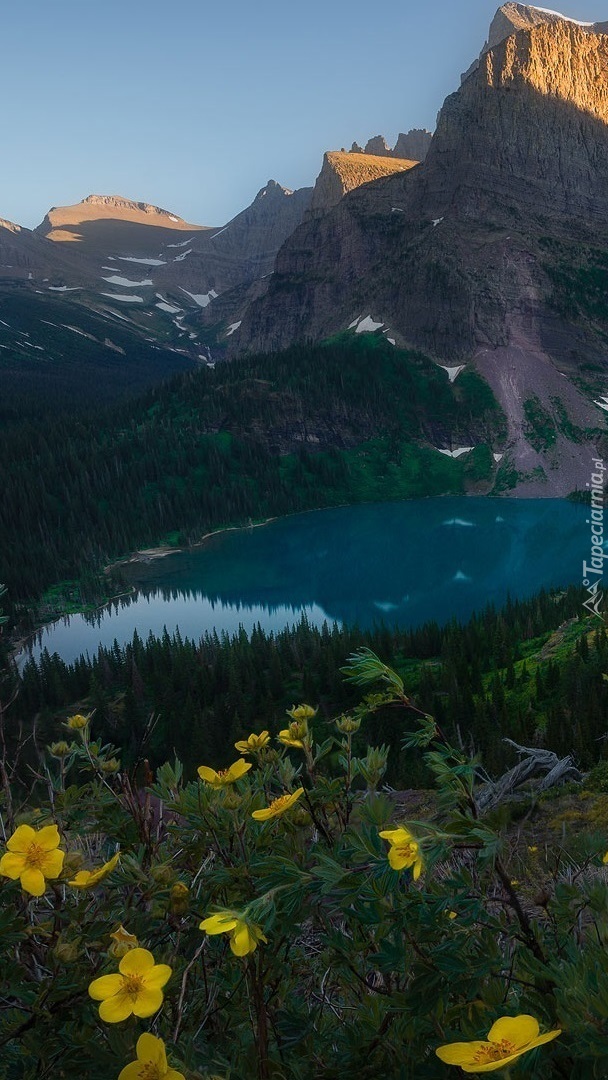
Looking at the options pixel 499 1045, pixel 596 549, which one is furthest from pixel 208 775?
pixel 596 549

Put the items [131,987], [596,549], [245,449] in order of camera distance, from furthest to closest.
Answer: [245,449]
[596,549]
[131,987]

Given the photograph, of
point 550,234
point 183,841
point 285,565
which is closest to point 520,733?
point 183,841

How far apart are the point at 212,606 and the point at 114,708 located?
30.4m

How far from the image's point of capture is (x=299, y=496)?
118 meters

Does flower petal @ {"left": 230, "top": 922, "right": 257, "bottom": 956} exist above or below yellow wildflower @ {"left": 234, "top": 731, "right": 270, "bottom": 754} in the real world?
above

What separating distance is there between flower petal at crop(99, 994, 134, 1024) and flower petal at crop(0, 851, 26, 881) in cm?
48

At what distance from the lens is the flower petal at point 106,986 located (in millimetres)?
1582

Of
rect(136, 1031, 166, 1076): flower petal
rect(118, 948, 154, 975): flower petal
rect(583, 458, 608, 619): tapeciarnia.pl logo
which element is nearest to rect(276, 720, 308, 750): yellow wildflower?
rect(118, 948, 154, 975): flower petal

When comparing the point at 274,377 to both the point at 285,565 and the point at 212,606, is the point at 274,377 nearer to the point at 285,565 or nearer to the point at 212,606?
the point at 285,565

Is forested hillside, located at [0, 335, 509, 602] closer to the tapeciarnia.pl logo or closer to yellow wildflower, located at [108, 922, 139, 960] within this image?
the tapeciarnia.pl logo

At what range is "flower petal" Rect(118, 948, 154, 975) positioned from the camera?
1.63 meters

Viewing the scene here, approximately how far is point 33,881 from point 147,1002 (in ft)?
1.74

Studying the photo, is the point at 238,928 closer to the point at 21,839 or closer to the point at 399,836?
the point at 399,836

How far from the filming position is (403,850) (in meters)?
1.69
